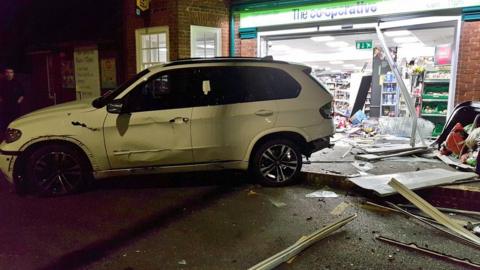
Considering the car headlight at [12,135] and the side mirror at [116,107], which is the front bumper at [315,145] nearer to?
the side mirror at [116,107]

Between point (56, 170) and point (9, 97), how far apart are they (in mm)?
4612

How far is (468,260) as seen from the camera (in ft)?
11.6

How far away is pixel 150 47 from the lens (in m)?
10.6

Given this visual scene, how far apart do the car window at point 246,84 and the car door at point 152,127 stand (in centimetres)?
42

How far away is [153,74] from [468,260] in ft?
15.0

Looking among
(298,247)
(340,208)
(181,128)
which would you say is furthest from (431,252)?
(181,128)

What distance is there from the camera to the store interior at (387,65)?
1070cm

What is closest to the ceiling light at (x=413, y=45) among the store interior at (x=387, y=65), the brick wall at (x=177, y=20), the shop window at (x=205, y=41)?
the store interior at (x=387, y=65)

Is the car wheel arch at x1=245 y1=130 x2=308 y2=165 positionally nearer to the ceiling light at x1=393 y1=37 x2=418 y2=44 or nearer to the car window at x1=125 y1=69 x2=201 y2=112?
the car window at x1=125 y1=69 x2=201 y2=112

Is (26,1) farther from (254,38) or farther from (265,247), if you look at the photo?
(265,247)

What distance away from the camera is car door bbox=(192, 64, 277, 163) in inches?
218

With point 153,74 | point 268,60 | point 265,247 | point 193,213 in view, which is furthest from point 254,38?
point 265,247

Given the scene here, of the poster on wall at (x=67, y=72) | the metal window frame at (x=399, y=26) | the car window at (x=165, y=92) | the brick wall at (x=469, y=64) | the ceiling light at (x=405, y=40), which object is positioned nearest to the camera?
the car window at (x=165, y=92)

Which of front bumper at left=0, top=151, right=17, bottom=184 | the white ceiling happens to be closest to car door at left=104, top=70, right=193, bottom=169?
front bumper at left=0, top=151, right=17, bottom=184
